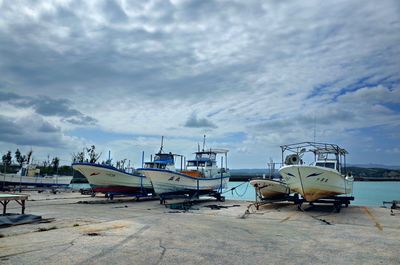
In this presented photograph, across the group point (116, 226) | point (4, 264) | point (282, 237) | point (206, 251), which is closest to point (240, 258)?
point (206, 251)

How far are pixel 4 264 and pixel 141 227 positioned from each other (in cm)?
482

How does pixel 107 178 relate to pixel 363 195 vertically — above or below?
above

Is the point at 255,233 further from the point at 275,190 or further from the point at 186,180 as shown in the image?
the point at 186,180

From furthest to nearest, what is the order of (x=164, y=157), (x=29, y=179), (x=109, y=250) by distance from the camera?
(x=29, y=179) → (x=164, y=157) → (x=109, y=250)

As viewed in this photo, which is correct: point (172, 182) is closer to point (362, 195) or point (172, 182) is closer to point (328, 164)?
point (328, 164)

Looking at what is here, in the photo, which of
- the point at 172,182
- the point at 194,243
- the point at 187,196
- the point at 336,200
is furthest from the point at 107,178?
the point at 194,243

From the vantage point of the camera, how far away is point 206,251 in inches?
293

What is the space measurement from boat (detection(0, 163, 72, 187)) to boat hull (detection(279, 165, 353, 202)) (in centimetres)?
2962

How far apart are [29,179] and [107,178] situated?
79.0 ft

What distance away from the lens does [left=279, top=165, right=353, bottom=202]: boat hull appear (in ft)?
55.0

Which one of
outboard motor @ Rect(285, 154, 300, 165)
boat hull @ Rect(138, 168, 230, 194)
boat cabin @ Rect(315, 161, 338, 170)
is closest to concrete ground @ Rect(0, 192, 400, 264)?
boat cabin @ Rect(315, 161, 338, 170)

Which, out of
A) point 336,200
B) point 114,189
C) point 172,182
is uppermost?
point 172,182

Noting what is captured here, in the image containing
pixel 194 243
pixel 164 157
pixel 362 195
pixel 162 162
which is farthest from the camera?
pixel 362 195

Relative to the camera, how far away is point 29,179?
42.0 meters
